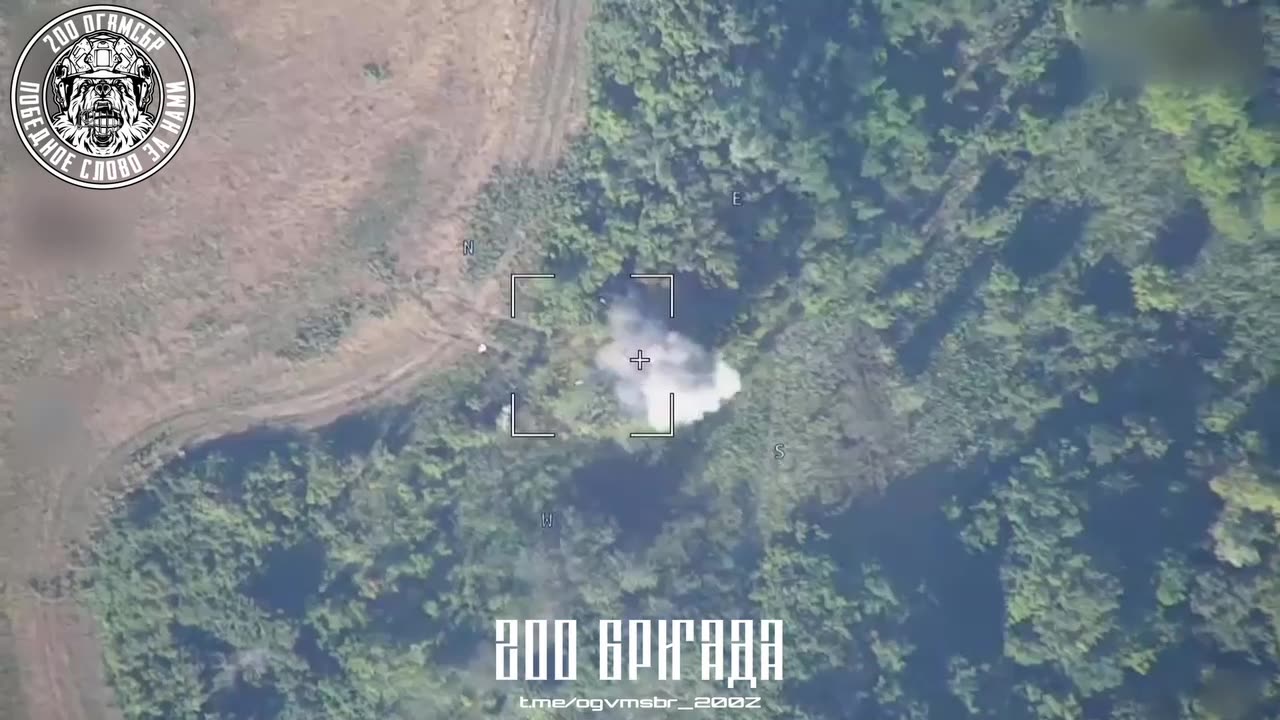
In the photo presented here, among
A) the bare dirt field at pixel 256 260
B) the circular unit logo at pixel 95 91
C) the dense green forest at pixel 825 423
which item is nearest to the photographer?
the circular unit logo at pixel 95 91

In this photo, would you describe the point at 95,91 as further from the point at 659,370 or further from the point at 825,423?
the point at 825,423

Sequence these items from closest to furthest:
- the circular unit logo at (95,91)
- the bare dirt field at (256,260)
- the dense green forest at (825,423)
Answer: the circular unit logo at (95,91)
the dense green forest at (825,423)
the bare dirt field at (256,260)

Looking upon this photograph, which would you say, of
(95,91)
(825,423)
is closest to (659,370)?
(825,423)

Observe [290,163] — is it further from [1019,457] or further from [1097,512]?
[1097,512]

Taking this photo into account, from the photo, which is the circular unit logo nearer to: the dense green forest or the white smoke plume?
the dense green forest

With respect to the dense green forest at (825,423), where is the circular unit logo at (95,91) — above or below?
above

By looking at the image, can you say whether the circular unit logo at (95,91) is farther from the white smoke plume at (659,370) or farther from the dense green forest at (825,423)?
the white smoke plume at (659,370)

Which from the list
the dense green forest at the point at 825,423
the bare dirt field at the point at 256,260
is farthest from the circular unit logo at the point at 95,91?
the dense green forest at the point at 825,423
